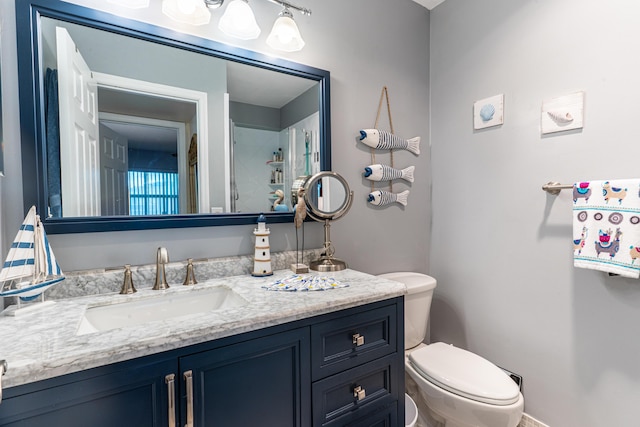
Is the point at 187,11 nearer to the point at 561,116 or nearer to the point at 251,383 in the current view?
the point at 251,383

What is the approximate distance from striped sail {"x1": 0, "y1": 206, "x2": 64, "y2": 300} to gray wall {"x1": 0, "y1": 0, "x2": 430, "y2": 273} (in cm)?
11

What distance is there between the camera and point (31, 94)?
987mm

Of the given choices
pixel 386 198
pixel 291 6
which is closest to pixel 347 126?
pixel 386 198

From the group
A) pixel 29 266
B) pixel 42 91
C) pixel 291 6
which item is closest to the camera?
pixel 29 266

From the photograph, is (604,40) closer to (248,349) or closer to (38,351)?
(248,349)

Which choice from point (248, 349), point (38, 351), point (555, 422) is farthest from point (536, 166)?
point (38, 351)

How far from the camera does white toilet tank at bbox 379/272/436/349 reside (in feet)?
5.23

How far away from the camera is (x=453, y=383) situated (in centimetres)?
129

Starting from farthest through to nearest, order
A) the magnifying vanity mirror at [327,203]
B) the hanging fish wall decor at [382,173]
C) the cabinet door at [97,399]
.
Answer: the hanging fish wall decor at [382,173] → the magnifying vanity mirror at [327,203] → the cabinet door at [97,399]

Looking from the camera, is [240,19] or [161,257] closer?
[161,257]

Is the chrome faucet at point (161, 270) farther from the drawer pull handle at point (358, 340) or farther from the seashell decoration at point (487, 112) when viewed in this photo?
the seashell decoration at point (487, 112)

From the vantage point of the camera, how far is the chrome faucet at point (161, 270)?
44.1 inches

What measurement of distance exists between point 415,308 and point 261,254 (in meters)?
0.86

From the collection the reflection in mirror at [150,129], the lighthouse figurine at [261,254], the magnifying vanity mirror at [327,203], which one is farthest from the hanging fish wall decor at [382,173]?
the lighthouse figurine at [261,254]
